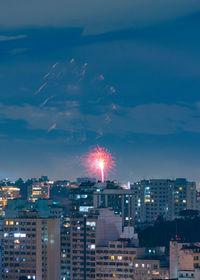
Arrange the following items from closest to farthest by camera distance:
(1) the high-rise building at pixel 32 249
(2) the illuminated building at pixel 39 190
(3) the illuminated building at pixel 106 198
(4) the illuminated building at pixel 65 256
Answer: (1) the high-rise building at pixel 32 249
(4) the illuminated building at pixel 65 256
(3) the illuminated building at pixel 106 198
(2) the illuminated building at pixel 39 190

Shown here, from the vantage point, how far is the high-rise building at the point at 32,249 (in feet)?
302

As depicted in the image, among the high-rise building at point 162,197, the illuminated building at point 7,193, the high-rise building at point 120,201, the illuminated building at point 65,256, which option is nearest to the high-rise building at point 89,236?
the illuminated building at point 65,256

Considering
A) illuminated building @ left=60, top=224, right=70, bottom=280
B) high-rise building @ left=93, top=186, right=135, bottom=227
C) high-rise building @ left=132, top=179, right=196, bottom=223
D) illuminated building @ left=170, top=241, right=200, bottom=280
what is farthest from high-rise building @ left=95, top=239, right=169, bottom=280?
high-rise building @ left=132, top=179, right=196, bottom=223

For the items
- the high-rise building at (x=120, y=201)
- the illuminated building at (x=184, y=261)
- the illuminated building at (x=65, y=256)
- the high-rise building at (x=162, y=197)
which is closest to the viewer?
the illuminated building at (x=184, y=261)

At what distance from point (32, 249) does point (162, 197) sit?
7164 centimetres

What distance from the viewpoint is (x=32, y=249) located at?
305 feet

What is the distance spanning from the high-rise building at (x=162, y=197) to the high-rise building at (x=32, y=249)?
218 feet

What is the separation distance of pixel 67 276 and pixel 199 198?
244 ft

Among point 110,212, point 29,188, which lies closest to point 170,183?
point 29,188

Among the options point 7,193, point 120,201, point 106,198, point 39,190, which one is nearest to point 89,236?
point 106,198

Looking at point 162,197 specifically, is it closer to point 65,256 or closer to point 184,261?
point 65,256

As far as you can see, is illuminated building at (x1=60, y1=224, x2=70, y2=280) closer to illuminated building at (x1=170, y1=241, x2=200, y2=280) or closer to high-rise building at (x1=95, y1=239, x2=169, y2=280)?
high-rise building at (x1=95, y1=239, x2=169, y2=280)

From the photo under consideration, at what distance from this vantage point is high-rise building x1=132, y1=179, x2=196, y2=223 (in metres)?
160

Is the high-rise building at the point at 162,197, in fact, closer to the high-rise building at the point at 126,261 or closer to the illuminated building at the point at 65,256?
the illuminated building at the point at 65,256
